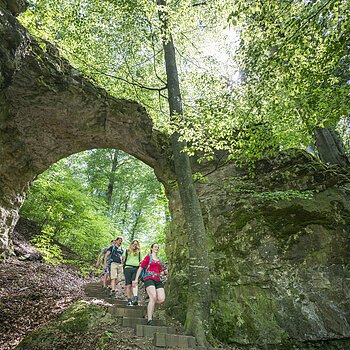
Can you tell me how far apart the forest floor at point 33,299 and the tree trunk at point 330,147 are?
23.3 ft

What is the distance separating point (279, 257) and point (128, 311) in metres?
4.08

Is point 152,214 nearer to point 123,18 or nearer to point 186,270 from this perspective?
point 186,270

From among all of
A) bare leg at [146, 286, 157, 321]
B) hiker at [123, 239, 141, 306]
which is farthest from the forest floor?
hiker at [123, 239, 141, 306]

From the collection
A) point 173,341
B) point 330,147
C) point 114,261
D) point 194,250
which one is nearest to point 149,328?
point 173,341

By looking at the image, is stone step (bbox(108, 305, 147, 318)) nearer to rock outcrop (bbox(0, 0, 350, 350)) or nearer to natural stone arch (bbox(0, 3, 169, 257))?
rock outcrop (bbox(0, 0, 350, 350))

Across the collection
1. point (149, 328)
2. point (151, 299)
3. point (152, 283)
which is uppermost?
point (152, 283)

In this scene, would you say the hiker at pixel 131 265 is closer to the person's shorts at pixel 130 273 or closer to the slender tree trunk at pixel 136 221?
the person's shorts at pixel 130 273

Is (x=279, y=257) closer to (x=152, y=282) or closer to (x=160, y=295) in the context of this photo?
(x=160, y=295)

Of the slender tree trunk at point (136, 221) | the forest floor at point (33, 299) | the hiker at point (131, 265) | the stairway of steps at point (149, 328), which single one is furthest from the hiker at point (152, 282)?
the slender tree trunk at point (136, 221)

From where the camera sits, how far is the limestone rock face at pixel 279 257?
21.1 ft

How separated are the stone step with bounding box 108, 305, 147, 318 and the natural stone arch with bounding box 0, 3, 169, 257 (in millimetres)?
4968

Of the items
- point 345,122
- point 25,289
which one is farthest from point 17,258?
point 345,122

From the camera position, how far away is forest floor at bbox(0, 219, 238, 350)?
5285 mm

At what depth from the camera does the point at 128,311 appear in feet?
21.7
